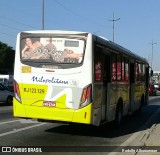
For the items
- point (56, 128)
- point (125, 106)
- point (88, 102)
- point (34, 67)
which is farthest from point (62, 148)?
point (125, 106)

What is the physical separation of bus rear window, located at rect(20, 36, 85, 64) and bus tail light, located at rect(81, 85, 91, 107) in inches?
31.3

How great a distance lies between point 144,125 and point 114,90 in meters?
3.07

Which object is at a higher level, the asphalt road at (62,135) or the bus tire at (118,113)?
the bus tire at (118,113)

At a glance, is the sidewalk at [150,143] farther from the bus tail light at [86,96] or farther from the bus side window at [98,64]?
the bus side window at [98,64]

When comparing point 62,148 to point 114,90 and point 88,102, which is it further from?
point 114,90

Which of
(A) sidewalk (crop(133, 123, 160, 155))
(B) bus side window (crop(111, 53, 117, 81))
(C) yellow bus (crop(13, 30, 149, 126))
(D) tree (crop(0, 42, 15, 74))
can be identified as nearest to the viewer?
(A) sidewalk (crop(133, 123, 160, 155))

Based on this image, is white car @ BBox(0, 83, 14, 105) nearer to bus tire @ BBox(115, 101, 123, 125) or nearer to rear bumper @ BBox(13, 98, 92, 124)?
bus tire @ BBox(115, 101, 123, 125)

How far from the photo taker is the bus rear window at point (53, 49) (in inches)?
486

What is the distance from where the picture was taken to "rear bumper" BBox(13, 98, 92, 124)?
12.0 metres

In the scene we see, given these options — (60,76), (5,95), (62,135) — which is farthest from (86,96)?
(5,95)

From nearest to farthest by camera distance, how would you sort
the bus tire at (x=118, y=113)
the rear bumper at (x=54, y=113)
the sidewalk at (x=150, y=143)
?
1. the sidewalk at (x=150, y=143)
2. the rear bumper at (x=54, y=113)
3. the bus tire at (x=118, y=113)

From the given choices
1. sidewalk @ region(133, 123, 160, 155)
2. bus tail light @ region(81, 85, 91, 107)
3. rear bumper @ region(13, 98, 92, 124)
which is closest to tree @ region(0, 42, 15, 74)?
rear bumper @ region(13, 98, 92, 124)

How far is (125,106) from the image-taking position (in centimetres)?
1692

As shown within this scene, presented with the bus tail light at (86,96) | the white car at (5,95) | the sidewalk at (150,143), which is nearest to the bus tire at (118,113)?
the sidewalk at (150,143)
